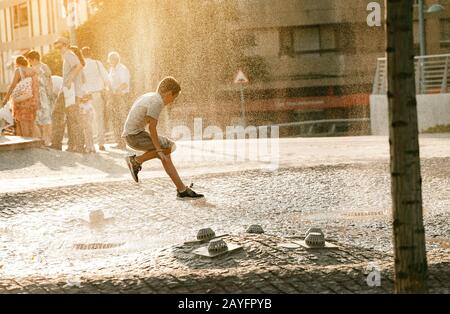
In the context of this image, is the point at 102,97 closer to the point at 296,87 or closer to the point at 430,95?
the point at 430,95

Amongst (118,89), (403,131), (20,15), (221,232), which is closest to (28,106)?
(118,89)

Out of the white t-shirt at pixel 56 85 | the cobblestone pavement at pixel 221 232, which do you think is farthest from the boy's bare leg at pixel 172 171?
the white t-shirt at pixel 56 85

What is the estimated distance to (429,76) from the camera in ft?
87.2

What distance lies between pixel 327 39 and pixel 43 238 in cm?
4384

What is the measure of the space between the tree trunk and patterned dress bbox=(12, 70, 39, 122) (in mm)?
14324

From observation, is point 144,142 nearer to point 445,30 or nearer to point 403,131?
point 403,131

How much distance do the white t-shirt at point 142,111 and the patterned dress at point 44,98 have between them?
7232 mm

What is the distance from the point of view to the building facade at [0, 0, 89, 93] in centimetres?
5869

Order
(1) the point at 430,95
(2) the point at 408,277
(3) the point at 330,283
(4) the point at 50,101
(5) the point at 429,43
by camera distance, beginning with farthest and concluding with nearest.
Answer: (5) the point at 429,43 < (1) the point at 430,95 < (4) the point at 50,101 < (3) the point at 330,283 < (2) the point at 408,277

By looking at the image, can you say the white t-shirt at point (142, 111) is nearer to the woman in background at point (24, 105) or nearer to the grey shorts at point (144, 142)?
the grey shorts at point (144, 142)

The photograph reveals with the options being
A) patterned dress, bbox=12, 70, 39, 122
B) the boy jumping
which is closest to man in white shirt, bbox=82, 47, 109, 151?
patterned dress, bbox=12, 70, 39, 122

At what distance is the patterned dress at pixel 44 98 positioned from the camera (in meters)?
18.3

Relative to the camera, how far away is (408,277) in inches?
174
